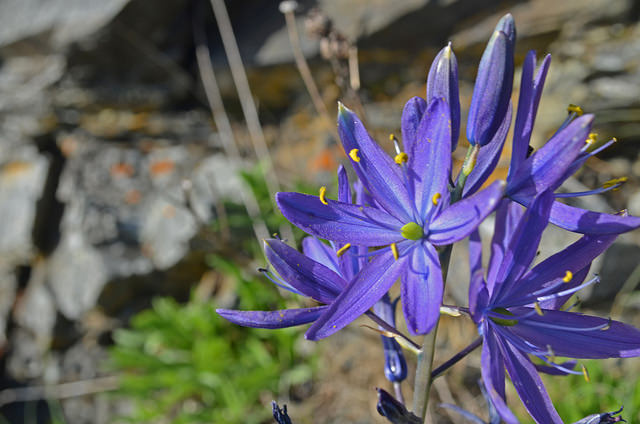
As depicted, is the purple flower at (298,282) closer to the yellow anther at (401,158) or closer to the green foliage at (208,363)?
the yellow anther at (401,158)

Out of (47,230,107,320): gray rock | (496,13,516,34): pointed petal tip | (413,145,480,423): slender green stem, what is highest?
(496,13,516,34): pointed petal tip

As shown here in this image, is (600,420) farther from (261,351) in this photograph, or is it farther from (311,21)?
(261,351)

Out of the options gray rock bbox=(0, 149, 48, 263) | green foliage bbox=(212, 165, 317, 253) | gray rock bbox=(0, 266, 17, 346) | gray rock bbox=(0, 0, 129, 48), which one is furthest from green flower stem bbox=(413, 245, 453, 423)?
gray rock bbox=(0, 266, 17, 346)

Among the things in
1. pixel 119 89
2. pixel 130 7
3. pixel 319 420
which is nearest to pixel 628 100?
pixel 319 420

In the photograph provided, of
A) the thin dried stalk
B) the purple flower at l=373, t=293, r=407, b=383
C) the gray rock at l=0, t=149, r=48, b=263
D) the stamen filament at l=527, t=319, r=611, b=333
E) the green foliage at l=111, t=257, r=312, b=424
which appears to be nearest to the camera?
the stamen filament at l=527, t=319, r=611, b=333

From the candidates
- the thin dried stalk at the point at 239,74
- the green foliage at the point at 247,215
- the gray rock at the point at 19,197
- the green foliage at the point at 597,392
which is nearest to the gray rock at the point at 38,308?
the gray rock at the point at 19,197

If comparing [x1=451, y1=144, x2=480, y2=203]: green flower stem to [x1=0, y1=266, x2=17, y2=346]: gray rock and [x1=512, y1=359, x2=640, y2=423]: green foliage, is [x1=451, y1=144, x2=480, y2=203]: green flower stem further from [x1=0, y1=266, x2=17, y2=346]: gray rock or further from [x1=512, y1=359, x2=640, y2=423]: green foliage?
[x1=0, y1=266, x2=17, y2=346]: gray rock

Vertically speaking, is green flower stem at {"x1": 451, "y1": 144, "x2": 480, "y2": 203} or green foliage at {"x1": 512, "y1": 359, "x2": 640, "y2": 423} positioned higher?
green flower stem at {"x1": 451, "y1": 144, "x2": 480, "y2": 203}
